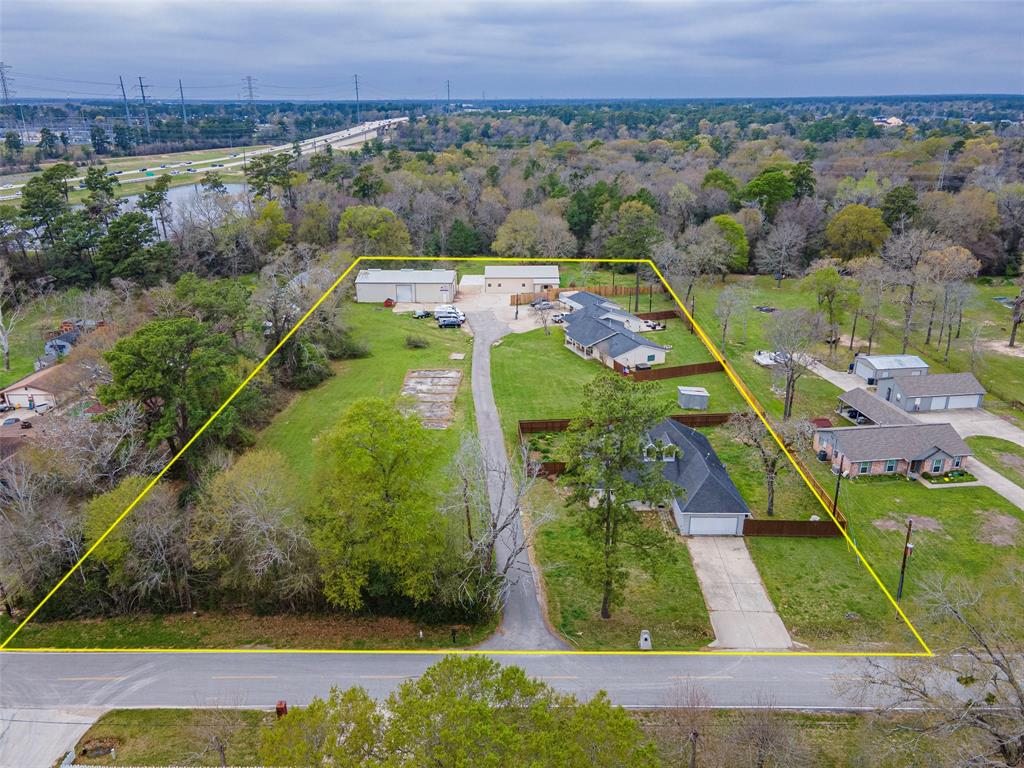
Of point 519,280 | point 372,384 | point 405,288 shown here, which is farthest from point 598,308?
point 372,384

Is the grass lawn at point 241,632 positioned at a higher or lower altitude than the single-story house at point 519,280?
lower

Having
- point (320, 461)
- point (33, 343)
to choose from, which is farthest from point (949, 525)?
point (33, 343)

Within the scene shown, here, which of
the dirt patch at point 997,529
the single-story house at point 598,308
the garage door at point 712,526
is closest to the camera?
the dirt patch at point 997,529

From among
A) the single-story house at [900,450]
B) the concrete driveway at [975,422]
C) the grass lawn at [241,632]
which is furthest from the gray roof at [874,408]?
the grass lawn at [241,632]

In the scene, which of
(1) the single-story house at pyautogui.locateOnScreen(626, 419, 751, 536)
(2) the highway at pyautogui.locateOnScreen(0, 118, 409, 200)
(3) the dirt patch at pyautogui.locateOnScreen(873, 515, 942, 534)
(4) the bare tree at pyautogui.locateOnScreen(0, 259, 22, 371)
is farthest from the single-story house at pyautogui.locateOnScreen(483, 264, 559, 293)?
(2) the highway at pyautogui.locateOnScreen(0, 118, 409, 200)

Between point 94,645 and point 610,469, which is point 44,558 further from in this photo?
point 610,469

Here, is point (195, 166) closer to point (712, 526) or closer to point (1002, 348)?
point (712, 526)

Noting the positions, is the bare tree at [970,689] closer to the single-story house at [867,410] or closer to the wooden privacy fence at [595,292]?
the single-story house at [867,410]

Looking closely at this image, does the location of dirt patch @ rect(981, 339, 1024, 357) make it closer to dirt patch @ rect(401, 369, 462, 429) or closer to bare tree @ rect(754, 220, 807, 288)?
bare tree @ rect(754, 220, 807, 288)
